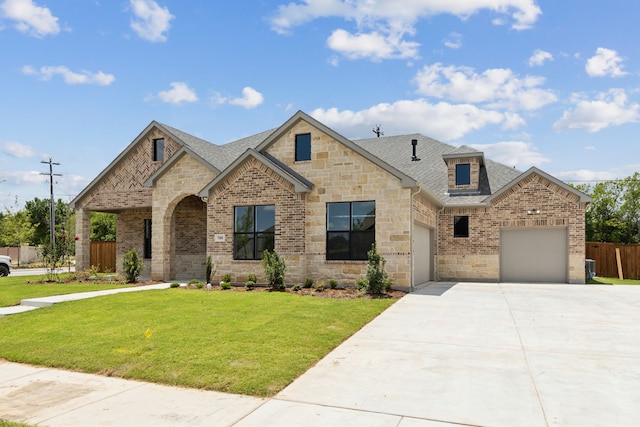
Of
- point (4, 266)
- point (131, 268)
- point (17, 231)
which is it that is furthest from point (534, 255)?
point (17, 231)

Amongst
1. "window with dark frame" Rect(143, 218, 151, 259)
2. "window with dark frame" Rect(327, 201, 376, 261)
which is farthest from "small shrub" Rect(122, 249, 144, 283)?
"window with dark frame" Rect(327, 201, 376, 261)

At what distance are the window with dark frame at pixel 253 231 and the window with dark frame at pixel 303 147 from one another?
2.23m

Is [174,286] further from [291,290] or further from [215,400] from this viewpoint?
[215,400]

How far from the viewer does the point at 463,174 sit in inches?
857

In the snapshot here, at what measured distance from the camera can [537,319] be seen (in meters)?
10.5

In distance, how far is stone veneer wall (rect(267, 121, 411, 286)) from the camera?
50.6 feet

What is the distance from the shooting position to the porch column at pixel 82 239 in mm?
22703

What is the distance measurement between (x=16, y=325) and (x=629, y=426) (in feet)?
36.2

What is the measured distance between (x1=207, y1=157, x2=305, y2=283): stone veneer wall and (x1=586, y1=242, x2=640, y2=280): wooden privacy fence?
1686cm

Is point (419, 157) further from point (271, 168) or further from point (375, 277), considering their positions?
point (375, 277)

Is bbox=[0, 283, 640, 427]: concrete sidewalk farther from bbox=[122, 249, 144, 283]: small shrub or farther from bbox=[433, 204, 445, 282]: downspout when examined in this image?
bbox=[122, 249, 144, 283]: small shrub

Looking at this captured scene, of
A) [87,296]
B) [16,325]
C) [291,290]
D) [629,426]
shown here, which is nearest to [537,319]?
[629,426]

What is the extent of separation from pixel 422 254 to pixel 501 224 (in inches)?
171

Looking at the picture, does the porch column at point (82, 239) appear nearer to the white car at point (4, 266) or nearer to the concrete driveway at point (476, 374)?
the white car at point (4, 266)
